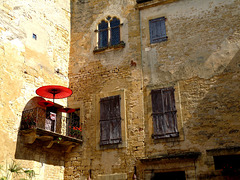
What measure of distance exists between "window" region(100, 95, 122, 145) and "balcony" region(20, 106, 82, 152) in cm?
89

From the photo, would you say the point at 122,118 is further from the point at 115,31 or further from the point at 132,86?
the point at 115,31

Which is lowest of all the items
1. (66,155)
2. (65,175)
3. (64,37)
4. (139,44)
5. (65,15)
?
(65,175)

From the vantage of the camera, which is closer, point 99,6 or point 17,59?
point 17,59

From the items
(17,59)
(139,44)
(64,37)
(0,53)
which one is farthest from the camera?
(64,37)

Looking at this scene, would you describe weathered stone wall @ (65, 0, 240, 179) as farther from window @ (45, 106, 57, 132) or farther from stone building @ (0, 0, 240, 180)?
window @ (45, 106, 57, 132)

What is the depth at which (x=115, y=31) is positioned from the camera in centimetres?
1163

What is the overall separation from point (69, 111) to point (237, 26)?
20.4 feet

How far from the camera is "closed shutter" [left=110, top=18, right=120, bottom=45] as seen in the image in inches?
453

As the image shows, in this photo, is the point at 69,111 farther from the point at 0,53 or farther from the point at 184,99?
the point at 184,99

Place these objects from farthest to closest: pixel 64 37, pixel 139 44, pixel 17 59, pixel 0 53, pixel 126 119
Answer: pixel 64 37, pixel 139 44, pixel 126 119, pixel 17 59, pixel 0 53

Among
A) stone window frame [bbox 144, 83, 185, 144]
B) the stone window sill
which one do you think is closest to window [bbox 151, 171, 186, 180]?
stone window frame [bbox 144, 83, 185, 144]

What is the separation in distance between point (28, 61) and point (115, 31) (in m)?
3.56

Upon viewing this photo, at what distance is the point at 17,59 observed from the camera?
9.47m

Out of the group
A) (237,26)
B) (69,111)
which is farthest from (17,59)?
(237,26)
